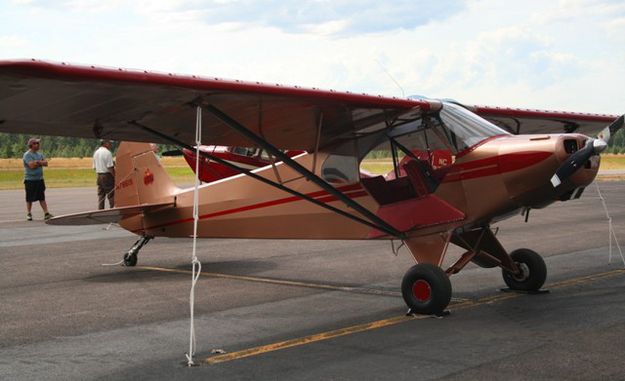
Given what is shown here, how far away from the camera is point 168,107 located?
719 cm

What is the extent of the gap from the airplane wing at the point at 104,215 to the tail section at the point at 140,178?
0.18m

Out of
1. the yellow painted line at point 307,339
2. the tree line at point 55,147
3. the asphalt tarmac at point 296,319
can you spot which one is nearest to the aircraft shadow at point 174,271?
the asphalt tarmac at point 296,319

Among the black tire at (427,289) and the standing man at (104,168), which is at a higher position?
the standing man at (104,168)

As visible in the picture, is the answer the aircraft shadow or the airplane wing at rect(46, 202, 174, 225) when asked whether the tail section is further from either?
the aircraft shadow

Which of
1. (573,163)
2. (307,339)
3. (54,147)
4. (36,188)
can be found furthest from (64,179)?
(54,147)

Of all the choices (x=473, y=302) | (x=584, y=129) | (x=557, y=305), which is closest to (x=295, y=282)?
(x=473, y=302)

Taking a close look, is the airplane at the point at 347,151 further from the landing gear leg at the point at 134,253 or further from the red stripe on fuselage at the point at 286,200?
the landing gear leg at the point at 134,253

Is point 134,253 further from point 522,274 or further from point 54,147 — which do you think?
point 54,147

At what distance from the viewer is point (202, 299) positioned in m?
8.90

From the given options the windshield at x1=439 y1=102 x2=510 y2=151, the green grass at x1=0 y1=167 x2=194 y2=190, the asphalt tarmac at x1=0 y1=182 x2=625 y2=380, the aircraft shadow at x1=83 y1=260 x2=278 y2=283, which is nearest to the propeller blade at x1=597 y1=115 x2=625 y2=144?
the windshield at x1=439 y1=102 x2=510 y2=151

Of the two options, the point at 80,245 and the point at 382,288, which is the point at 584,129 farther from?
the point at 80,245

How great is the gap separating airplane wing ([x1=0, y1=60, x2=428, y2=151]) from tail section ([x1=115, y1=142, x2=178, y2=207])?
281cm

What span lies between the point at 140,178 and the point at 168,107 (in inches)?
197

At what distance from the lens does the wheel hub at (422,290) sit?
24.9 feet
